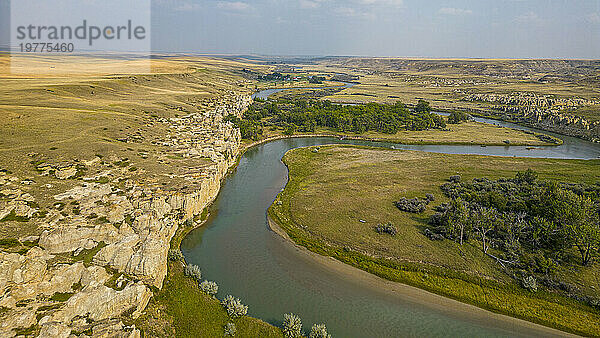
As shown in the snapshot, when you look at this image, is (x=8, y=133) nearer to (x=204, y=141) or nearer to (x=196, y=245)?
(x=204, y=141)

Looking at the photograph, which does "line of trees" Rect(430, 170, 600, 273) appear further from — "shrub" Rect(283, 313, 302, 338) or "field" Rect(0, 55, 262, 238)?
"field" Rect(0, 55, 262, 238)

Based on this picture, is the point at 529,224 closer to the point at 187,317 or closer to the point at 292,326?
the point at 292,326

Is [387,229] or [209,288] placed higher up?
[387,229]

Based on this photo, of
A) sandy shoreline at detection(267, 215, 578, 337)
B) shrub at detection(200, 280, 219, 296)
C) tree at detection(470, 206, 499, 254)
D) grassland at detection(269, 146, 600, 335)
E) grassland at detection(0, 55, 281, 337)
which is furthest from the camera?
tree at detection(470, 206, 499, 254)

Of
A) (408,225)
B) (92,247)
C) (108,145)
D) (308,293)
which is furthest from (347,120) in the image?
(92,247)

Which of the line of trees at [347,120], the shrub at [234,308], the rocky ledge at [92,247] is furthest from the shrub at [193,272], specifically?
the line of trees at [347,120]

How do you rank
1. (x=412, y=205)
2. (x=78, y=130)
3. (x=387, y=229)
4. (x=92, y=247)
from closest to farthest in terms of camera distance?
(x=92, y=247) < (x=387, y=229) < (x=412, y=205) < (x=78, y=130)

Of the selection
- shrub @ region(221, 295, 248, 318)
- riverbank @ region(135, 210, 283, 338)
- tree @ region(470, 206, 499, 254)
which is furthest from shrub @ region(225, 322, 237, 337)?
tree @ region(470, 206, 499, 254)
